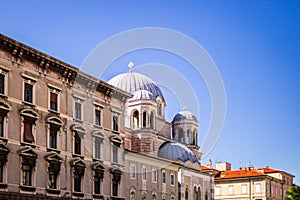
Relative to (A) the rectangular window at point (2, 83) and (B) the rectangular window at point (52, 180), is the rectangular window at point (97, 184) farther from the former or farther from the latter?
(A) the rectangular window at point (2, 83)

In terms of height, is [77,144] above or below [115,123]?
below

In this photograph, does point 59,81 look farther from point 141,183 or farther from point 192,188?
point 192,188

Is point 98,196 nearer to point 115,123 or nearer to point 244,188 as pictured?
point 115,123

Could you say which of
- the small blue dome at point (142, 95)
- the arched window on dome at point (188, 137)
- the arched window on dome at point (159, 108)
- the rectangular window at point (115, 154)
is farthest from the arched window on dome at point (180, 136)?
the rectangular window at point (115, 154)

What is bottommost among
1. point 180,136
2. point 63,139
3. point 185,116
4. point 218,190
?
point 218,190

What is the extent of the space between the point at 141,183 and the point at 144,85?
18603mm

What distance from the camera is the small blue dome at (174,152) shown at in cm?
5841

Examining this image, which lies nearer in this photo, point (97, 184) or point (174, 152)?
point (97, 184)

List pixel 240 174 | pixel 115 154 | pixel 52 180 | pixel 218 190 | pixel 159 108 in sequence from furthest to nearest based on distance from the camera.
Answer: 1. pixel 218 190
2. pixel 240 174
3. pixel 159 108
4. pixel 115 154
5. pixel 52 180

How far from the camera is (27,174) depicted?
31703mm

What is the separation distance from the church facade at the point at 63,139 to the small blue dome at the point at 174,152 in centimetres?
561

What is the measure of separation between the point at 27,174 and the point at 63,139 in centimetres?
419

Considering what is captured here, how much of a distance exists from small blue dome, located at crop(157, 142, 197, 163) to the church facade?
5.61 metres

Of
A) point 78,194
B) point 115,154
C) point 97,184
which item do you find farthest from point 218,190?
point 78,194
